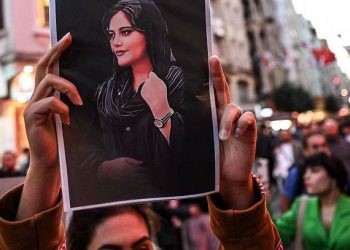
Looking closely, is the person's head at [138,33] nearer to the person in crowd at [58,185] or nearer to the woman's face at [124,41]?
the woman's face at [124,41]

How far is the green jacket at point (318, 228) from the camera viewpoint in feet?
11.9

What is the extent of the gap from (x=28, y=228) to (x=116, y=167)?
1.01 feet

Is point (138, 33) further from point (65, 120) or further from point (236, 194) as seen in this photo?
point (236, 194)

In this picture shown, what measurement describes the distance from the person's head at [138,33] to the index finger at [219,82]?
12cm

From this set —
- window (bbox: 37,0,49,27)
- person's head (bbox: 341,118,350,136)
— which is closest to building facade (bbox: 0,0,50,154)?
window (bbox: 37,0,49,27)

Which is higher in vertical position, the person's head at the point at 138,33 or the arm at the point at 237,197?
the person's head at the point at 138,33

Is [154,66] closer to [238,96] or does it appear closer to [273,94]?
[238,96]

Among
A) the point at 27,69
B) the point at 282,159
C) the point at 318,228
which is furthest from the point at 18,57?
the point at 318,228

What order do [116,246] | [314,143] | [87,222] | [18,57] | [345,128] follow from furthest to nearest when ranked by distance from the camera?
[18,57] < [345,128] < [314,143] < [87,222] < [116,246]

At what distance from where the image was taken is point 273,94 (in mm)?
43969

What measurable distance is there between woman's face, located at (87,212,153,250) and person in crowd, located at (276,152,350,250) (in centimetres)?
176

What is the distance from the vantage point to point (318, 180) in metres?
4.28

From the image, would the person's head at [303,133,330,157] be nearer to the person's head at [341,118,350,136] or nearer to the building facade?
the person's head at [341,118,350,136]

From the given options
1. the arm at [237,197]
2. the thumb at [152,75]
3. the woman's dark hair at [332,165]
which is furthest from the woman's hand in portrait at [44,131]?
the woman's dark hair at [332,165]
